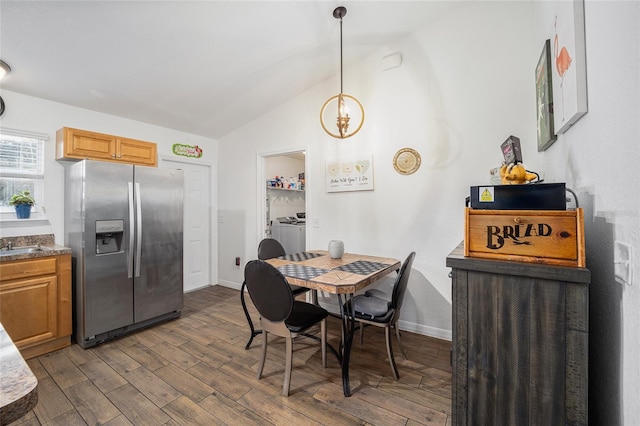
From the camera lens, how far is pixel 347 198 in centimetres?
315

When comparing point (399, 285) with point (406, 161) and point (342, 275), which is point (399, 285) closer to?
point (342, 275)

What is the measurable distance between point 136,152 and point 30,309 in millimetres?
1768

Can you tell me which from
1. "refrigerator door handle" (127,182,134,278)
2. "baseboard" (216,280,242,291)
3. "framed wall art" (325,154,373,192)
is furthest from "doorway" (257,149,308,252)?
"refrigerator door handle" (127,182,134,278)

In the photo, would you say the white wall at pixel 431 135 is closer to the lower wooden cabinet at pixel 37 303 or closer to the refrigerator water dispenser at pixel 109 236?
the refrigerator water dispenser at pixel 109 236

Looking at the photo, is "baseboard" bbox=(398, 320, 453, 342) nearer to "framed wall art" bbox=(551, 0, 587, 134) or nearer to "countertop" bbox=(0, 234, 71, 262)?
"framed wall art" bbox=(551, 0, 587, 134)

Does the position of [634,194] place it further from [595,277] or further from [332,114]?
[332,114]

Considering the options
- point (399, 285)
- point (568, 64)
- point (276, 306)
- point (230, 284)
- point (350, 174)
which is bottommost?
point (230, 284)

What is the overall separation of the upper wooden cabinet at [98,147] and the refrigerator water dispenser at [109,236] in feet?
2.55

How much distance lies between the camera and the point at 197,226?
13.8 feet

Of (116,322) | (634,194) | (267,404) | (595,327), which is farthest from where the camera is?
(116,322)

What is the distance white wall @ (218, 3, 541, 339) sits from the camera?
7.61ft

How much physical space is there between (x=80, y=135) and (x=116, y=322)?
6.31 feet

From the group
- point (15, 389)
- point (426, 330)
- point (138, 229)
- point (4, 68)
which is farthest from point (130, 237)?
point (426, 330)

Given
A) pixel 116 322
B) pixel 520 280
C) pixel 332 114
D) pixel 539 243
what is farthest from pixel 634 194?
pixel 116 322
